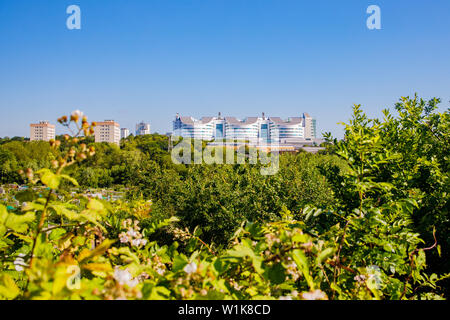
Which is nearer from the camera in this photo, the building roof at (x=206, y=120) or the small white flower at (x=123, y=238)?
the small white flower at (x=123, y=238)

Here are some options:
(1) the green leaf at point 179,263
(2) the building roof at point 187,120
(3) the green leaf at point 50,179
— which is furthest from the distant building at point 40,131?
(1) the green leaf at point 179,263

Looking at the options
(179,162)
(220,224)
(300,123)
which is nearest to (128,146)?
(179,162)

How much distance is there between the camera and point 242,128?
403 feet

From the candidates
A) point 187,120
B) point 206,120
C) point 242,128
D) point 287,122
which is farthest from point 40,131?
point 287,122

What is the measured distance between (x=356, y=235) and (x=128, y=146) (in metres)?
55.7

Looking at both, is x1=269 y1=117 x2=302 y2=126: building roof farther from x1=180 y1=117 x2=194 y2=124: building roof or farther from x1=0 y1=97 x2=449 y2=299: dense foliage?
x1=0 y1=97 x2=449 y2=299: dense foliage

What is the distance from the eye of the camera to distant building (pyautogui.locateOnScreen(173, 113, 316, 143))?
124m

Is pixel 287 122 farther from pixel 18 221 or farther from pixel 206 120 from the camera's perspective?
pixel 18 221

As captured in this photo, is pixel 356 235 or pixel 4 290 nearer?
pixel 4 290

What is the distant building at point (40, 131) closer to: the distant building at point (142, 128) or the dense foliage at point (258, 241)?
the distant building at point (142, 128)

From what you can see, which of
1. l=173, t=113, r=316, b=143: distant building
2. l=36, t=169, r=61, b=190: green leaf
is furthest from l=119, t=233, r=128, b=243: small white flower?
l=173, t=113, r=316, b=143: distant building

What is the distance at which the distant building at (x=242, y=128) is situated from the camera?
12381cm
